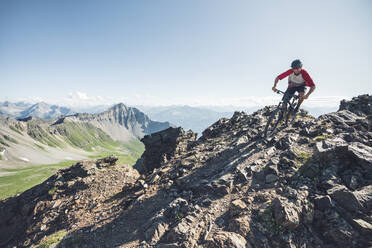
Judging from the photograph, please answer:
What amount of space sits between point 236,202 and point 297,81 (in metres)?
12.7

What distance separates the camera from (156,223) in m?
9.73

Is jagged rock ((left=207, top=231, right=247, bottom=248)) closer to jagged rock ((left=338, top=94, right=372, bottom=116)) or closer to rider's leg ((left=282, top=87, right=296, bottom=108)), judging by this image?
rider's leg ((left=282, top=87, right=296, bottom=108))

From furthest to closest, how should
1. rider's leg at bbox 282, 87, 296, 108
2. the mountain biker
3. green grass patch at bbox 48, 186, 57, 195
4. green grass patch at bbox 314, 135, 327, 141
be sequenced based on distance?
1. green grass patch at bbox 48, 186, 57, 195
2. rider's leg at bbox 282, 87, 296, 108
3. the mountain biker
4. green grass patch at bbox 314, 135, 327, 141

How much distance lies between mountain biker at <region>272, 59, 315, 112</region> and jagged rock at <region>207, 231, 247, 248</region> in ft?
44.5

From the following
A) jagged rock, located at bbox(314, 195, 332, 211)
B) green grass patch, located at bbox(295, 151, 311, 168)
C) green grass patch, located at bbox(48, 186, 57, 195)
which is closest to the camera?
jagged rock, located at bbox(314, 195, 332, 211)

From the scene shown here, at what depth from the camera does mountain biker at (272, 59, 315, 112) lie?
13.8m

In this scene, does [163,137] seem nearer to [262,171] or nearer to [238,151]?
[238,151]

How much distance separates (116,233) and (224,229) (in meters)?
7.36

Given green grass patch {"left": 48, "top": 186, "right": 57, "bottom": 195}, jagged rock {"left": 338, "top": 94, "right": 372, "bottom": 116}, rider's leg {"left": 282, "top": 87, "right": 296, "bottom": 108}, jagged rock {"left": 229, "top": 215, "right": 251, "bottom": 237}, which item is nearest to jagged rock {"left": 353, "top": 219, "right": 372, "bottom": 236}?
jagged rock {"left": 229, "top": 215, "right": 251, "bottom": 237}

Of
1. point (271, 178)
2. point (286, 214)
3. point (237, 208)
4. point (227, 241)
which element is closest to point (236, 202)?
point (237, 208)

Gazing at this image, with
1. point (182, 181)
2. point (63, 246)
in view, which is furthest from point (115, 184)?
point (182, 181)

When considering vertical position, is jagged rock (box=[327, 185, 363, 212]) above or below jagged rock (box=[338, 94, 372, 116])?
below

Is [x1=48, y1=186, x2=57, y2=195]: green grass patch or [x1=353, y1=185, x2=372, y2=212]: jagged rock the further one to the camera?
[x1=48, y1=186, x2=57, y2=195]: green grass patch

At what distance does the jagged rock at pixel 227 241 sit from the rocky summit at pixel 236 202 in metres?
0.05
